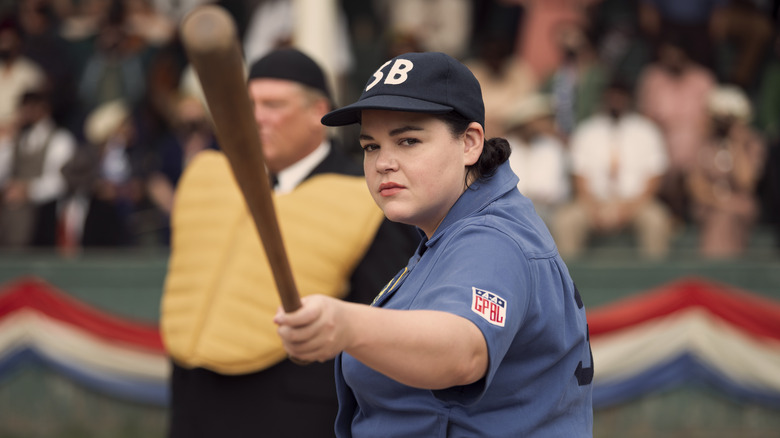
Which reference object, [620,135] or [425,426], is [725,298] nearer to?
[620,135]

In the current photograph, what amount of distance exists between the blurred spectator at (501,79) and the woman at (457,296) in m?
6.62

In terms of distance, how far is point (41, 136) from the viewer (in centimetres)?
867

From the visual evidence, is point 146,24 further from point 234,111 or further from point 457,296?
point 234,111

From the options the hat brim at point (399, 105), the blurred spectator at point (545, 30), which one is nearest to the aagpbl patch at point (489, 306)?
the hat brim at point (399, 105)

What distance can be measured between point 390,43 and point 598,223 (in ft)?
9.53

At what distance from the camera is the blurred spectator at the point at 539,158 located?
7.97 m

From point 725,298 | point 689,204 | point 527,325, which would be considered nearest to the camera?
point 527,325

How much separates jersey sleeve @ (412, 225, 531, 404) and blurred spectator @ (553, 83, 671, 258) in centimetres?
624

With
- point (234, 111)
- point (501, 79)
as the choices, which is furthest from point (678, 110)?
point (234, 111)

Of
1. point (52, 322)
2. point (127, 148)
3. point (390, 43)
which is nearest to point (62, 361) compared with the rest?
point (52, 322)

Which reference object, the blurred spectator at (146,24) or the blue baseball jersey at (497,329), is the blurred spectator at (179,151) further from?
the blue baseball jersey at (497,329)

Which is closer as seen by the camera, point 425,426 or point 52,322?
point 425,426

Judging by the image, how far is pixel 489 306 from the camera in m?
1.68

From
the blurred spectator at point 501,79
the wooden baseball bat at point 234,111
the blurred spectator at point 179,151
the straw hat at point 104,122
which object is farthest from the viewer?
the straw hat at point 104,122
